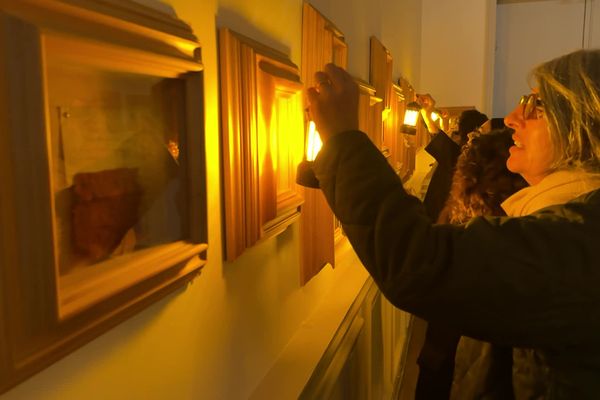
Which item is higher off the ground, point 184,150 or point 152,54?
point 152,54

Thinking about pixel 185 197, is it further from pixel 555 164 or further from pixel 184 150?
pixel 555 164

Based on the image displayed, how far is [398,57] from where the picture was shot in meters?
3.25

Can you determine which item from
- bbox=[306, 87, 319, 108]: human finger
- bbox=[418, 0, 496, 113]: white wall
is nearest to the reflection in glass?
bbox=[306, 87, 319, 108]: human finger

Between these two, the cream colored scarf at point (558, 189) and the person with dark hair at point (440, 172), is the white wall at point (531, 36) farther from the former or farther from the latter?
the cream colored scarf at point (558, 189)

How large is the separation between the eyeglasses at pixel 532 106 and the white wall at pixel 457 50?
12.0ft

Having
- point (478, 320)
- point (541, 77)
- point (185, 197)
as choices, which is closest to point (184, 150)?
point (185, 197)

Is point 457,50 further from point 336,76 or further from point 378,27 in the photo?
point 336,76

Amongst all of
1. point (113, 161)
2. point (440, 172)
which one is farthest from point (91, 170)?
point (440, 172)

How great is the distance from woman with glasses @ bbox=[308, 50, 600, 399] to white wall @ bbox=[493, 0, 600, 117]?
202 inches

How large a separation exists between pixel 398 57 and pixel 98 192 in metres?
2.92

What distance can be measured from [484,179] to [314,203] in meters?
0.55

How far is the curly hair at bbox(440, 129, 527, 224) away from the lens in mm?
1552

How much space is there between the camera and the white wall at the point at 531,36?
5.45 metres

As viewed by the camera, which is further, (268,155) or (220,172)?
(268,155)
